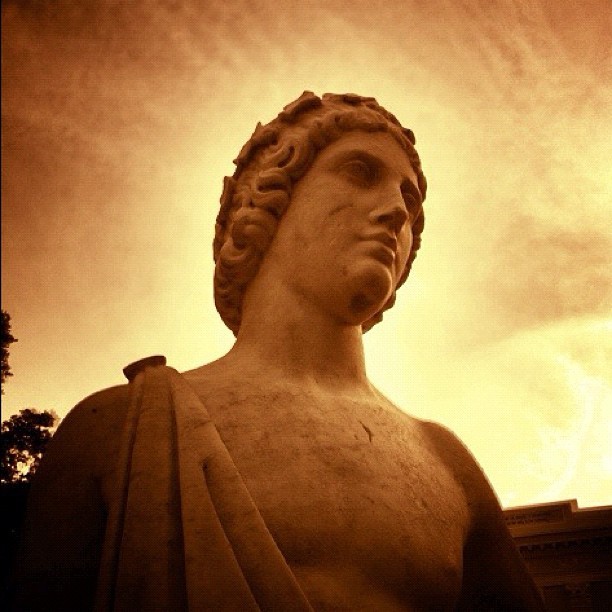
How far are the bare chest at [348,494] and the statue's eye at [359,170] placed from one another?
1340 millimetres

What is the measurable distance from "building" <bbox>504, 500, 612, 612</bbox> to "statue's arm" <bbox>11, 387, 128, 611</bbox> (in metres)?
11.9

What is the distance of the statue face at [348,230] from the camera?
3340 mm

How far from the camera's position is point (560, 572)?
13.1 m

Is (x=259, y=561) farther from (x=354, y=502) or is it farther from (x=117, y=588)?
(x=354, y=502)

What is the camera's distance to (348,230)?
342cm

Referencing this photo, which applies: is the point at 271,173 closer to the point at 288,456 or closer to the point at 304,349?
the point at 304,349

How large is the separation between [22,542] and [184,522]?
2.53 ft

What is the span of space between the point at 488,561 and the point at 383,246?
1.65 metres

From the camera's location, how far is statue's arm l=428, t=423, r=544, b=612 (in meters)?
3.03

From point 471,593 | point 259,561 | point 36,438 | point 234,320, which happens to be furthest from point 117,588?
point 36,438

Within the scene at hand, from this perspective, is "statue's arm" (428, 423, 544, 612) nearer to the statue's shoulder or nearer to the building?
the statue's shoulder

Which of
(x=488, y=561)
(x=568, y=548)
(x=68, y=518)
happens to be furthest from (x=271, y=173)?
(x=568, y=548)

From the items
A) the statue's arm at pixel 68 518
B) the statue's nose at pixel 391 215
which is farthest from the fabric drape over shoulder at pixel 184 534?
the statue's nose at pixel 391 215

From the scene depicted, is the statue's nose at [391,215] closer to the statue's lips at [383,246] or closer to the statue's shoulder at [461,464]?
the statue's lips at [383,246]
